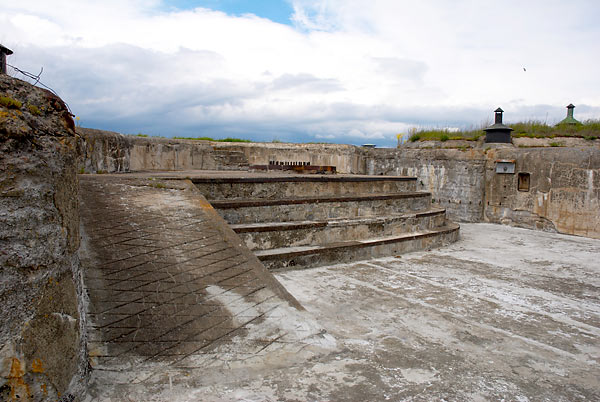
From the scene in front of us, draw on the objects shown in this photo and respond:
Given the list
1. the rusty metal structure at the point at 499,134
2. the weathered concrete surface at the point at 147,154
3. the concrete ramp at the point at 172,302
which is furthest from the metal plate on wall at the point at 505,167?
the concrete ramp at the point at 172,302

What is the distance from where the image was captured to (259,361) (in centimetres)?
267

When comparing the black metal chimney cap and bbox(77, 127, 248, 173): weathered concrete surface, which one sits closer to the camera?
the black metal chimney cap

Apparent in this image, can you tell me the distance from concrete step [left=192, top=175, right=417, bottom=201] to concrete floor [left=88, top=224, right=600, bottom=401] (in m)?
1.56

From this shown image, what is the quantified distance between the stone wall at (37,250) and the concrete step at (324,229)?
10.4 ft

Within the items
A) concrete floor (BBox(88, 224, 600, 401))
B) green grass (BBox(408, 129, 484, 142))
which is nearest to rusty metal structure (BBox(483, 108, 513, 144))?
green grass (BBox(408, 129, 484, 142))

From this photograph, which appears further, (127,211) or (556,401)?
(127,211)

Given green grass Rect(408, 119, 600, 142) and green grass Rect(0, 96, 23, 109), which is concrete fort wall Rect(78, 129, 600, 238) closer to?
green grass Rect(408, 119, 600, 142)

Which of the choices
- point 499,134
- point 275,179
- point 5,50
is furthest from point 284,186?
point 499,134

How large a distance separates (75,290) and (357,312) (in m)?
2.53

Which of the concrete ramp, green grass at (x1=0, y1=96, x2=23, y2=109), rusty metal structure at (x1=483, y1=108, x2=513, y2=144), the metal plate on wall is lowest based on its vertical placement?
the concrete ramp

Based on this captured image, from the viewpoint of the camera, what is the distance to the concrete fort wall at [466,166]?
930cm

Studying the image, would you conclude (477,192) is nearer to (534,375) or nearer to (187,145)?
(187,145)

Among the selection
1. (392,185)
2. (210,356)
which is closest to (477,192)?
(392,185)

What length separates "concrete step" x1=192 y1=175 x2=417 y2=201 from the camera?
5.86 metres
